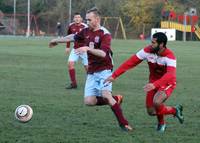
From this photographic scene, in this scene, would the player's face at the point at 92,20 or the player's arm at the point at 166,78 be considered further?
the player's face at the point at 92,20

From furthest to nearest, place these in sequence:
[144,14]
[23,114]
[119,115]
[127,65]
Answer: [144,14], [23,114], [119,115], [127,65]

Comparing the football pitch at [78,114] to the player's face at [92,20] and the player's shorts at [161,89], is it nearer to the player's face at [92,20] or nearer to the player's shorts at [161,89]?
the player's shorts at [161,89]

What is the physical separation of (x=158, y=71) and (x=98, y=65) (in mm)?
1010

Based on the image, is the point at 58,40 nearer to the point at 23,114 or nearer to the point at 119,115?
the point at 23,114

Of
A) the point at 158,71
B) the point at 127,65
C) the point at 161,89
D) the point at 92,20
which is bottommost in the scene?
the point at 161,89

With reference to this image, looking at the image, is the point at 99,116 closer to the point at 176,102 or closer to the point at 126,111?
the point at 126,111

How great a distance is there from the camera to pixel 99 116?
37.7 ft

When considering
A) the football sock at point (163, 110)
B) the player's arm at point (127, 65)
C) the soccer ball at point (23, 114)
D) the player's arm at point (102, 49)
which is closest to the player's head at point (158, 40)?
the player's arm at point (127, 65)

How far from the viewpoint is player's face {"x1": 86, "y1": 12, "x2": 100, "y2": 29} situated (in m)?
9.97

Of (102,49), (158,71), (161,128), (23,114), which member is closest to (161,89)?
(158,71)

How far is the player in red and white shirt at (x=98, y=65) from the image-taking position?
10.0m

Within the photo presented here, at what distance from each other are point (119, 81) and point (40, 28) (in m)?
64.0

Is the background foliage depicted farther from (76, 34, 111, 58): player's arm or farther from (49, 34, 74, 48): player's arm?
(76, 34, 111, 58): player's arm

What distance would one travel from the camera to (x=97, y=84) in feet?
34.6
